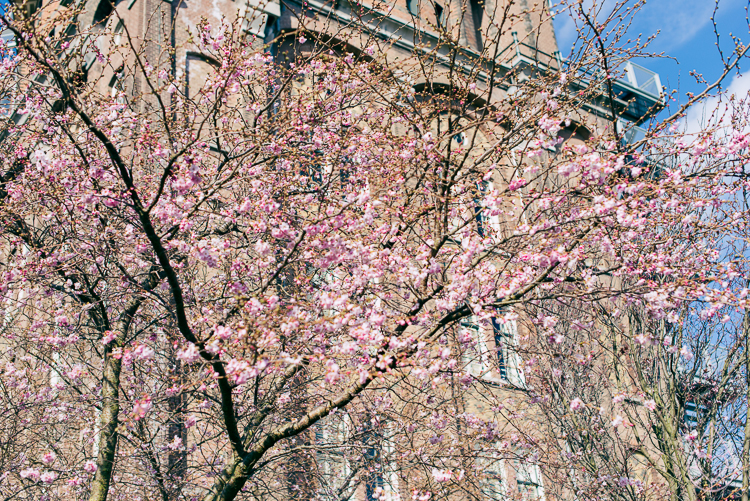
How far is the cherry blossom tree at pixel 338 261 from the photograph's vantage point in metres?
6.20

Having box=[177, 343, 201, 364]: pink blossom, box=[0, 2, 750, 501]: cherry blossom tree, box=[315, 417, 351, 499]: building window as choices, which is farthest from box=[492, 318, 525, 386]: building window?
box=[177, 343, 201, 364]: pink blossom

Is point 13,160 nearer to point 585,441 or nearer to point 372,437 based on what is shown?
point 372,437

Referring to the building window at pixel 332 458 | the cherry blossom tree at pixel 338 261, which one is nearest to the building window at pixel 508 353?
the cherry blossom tree at pixel 338 261

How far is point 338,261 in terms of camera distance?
22.4 feet

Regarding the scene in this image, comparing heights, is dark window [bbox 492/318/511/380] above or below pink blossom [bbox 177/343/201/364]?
above

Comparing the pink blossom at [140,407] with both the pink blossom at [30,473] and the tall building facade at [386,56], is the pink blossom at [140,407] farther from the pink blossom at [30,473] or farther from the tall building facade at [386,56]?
the pink blossom at [30,473]

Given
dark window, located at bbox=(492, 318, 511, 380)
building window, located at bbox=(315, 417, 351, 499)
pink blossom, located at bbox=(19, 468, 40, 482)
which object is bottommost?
pink blossom, located at bbox=(19, 468, 40, 482)

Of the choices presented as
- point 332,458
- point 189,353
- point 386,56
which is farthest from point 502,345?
point 189,353

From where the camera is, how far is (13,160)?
9867mm

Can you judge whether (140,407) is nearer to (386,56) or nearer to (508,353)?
(508,353)

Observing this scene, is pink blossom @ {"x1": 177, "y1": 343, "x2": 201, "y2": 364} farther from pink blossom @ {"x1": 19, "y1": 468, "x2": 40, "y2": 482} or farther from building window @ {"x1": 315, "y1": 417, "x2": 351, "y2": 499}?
building window @ {"x1": 315, "y1": 417, "x2": 351, "y2": 499}

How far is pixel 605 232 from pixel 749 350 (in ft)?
17.6

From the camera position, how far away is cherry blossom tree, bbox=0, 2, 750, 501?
20.3 ft

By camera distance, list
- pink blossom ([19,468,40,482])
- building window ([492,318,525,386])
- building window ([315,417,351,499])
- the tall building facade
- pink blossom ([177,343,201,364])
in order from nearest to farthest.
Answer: pink blossom ([177,343,201,364]) < the tall building facade < pink blossom ([19,468,40,482]) < building window ([492,318,525,386]) < building window ([315,417,351,499])
